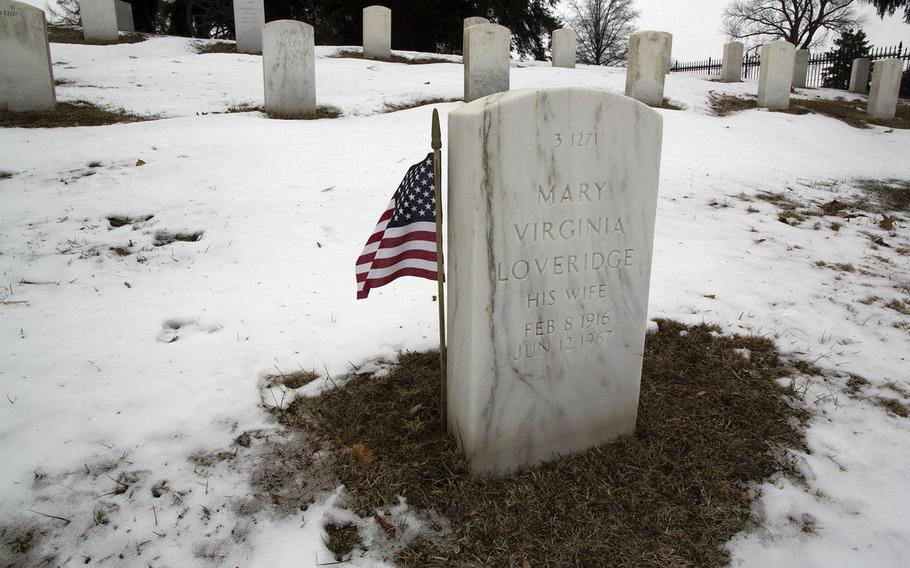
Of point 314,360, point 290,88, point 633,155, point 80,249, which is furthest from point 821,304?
point 290,88

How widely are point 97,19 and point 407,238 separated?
18.5 meters

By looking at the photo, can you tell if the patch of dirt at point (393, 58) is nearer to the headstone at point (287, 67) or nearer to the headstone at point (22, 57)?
the headstone at point (287, 67)

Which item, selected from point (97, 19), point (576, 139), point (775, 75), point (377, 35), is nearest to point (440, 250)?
point (576, 139)

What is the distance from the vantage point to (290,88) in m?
10.1

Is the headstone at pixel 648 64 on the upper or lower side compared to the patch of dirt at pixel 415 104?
upper

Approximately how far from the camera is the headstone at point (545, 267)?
7.67 feet

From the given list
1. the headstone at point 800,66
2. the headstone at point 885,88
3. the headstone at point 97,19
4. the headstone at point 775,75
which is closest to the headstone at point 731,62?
the headstone at point 800,66

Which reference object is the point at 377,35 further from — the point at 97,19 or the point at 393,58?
the point at 97,19

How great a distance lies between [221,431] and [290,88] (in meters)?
8.56

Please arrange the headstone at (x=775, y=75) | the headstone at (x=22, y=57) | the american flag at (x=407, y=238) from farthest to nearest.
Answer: the headstone at (x=775, y=75) → the headstone at (x=22, y=57) → the american flag at (x=407, y=238)

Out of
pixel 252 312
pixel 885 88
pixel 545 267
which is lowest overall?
pixel 252 312

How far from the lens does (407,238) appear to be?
2693mm

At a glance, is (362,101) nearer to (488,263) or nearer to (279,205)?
(279,205)

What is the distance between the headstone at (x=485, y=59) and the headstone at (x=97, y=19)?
1182 centimetres
